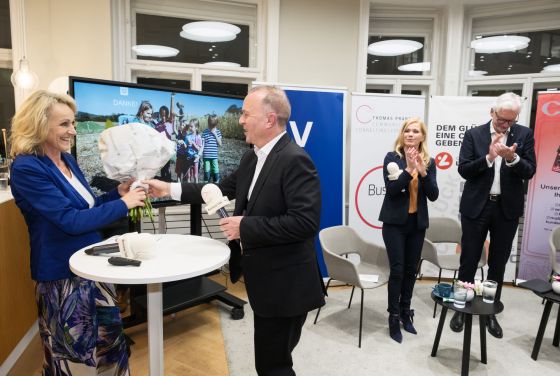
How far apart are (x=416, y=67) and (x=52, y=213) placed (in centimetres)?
464

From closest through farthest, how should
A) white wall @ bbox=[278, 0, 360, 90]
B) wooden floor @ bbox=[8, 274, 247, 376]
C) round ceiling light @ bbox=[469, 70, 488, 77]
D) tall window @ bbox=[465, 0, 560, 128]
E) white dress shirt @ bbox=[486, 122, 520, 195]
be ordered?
wooden floor @ bbox=[8, 274, 247, 376] → white dress shirt @ bbox=[486, 122, 520, 195] → white wall @ bbox=[278, 0, 360, 90] → tall window @ bbox=[465, 0, 560, 128] → round ceiling light @ bbox=[469, 70, 488, 77]

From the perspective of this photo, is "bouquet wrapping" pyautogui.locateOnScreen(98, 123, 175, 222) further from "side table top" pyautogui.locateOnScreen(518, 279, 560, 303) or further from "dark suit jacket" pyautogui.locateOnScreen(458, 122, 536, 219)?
"side table top" pyautogui.locateOnScreen(518, 279, 560, 303)

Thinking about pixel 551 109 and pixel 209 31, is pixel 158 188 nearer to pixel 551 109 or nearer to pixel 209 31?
pixel 209 31

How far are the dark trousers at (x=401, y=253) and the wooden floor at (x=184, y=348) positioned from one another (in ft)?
4.42

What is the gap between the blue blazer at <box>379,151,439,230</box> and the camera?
285 centimetres

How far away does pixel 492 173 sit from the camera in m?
2.93

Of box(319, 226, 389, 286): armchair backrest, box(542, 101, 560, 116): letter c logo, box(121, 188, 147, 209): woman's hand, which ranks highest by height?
box(542, 101, 560, 116): letter c logo

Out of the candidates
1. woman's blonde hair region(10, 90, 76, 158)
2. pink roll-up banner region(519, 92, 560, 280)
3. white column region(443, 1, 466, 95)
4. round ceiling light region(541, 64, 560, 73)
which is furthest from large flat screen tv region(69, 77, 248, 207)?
round ceiling light region(541, 64, 560, 73)

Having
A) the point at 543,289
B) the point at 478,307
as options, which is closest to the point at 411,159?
the point at 478,307

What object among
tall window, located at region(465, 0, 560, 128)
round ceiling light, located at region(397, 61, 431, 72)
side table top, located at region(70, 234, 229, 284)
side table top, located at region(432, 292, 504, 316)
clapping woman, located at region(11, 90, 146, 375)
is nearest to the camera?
side table top, located at region(70, 234, 229, 284)

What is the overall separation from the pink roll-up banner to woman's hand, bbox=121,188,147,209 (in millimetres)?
3980

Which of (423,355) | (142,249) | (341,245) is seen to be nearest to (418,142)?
(341,245)

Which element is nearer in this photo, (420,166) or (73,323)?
(73,323)

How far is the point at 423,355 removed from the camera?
9.13 ft
